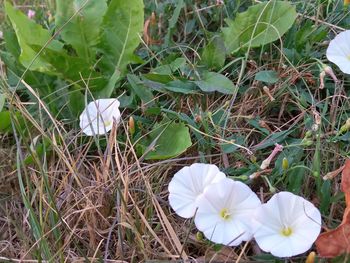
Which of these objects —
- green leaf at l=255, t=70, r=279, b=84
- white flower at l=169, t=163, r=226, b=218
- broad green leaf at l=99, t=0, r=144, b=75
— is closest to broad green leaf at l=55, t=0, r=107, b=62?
broad green leaf at l=99, t=0, r=144, b=75

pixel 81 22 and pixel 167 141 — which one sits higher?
Result: pixel 81 22

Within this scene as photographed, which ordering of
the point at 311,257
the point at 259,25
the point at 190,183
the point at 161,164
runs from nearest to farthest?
the point at 311,257 → the point at 190,183 → the point at 161,164 → the point at 259,25

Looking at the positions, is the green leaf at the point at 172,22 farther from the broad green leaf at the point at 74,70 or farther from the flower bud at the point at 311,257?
the flower bud at the point at 311,257

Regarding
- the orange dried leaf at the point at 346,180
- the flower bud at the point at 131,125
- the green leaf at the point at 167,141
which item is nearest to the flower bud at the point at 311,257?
the orange dried leaf at the point at 346,180

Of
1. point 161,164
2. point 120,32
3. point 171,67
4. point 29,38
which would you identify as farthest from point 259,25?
point 29,38

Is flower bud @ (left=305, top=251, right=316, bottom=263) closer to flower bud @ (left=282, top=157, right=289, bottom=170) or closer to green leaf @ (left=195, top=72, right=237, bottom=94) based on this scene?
flower bud @ (left=282, top=157, right=289, bottom=170)

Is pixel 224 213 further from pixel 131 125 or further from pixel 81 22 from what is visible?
pixel 81 22

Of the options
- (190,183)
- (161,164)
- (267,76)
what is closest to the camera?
(190,183)
